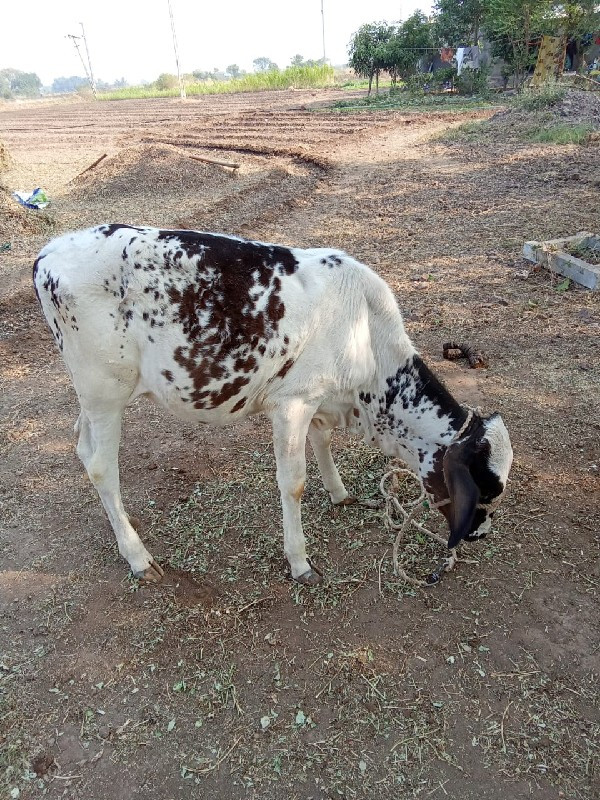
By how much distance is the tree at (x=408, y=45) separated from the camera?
34.2 meters

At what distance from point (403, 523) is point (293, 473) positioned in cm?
88

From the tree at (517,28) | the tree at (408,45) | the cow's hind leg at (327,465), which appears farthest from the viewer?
the tree at (408,45)

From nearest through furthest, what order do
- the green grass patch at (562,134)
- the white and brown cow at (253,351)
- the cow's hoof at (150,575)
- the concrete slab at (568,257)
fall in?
1. the white and brown cow at (253,351)
2. the cow's hoof at (150,575)
3. the concrete slab at (568,257)
4. the green grass patch at (562,134)

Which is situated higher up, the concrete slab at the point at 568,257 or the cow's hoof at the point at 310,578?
the concrete slab at the point at 568,257

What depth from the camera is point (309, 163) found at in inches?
662

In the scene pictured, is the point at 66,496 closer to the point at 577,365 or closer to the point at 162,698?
the point at 162,698

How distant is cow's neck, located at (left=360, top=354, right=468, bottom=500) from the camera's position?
3484mm

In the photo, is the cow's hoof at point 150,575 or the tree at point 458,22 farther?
the tree at point 458,22

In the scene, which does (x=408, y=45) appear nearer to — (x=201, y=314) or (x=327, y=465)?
(x=327, y=465)

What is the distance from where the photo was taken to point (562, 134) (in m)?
15.7

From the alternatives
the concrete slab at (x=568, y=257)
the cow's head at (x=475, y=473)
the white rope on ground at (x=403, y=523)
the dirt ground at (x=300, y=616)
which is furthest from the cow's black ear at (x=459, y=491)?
the concrete slab at (x=568, y=257)

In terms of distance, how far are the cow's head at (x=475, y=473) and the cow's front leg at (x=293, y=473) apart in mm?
878

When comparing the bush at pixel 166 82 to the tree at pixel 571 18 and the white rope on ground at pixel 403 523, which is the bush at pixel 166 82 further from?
the white rope on ground at pixel 403 523

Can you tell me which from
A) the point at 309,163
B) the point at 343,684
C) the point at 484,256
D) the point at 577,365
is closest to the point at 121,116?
the point at 309,163
